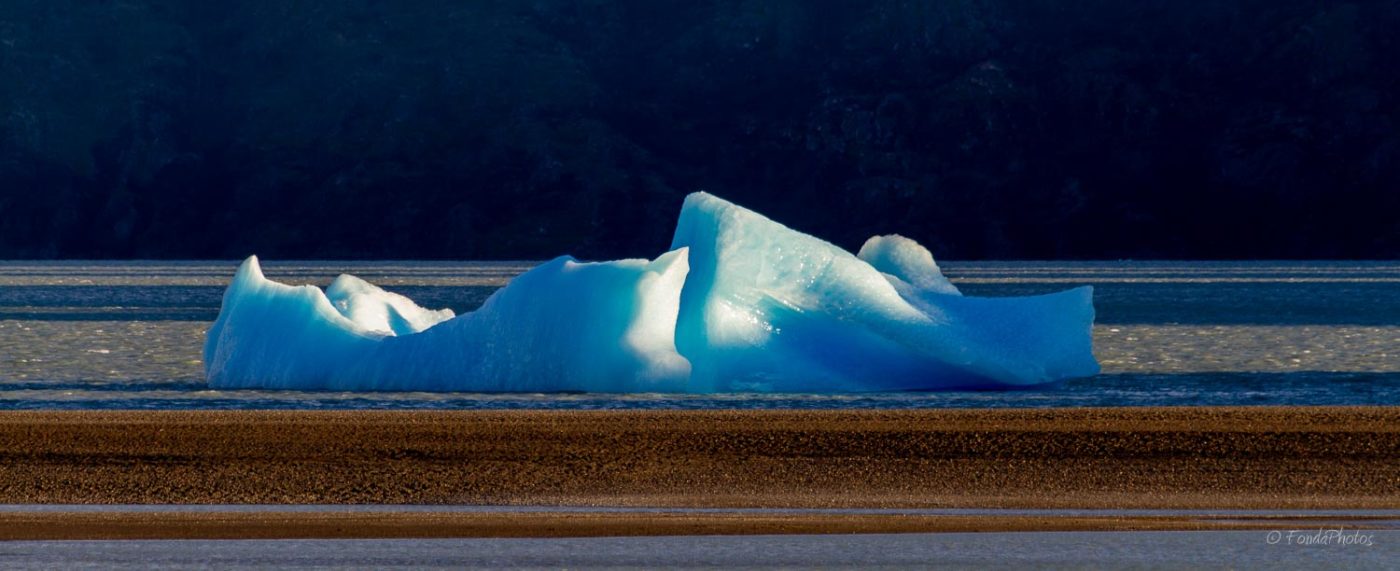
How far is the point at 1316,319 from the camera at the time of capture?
3344 cm

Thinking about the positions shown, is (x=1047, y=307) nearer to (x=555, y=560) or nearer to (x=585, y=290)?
(x=585, y=290)

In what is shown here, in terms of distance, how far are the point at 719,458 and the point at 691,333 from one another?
241 inches

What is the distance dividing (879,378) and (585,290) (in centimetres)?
260

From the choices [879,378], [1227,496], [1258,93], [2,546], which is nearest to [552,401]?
[879,378]

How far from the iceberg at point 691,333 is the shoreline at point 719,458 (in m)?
2.30

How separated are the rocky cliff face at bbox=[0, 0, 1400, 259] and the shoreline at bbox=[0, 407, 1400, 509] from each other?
10802 centimetres

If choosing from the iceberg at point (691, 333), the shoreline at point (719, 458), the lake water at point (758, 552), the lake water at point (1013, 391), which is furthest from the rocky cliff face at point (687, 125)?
the lake water at point (758, 552)

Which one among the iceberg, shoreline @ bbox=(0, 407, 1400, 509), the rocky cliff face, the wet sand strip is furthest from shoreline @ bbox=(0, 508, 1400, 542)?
the rocky cliff face

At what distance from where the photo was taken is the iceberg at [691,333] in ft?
58.3

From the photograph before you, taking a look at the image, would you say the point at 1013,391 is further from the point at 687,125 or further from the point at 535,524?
the point at 687,125

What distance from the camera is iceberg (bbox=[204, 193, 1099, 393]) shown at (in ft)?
58.3

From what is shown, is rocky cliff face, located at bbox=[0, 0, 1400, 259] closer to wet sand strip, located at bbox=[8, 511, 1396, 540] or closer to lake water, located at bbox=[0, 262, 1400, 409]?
lake water, located at bbox=[0, 262, 1400, 409]

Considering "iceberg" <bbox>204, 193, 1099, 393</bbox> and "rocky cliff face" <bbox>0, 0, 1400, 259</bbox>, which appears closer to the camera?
"iceberg" <bbox>204, 193, 1099, 393</bbox>

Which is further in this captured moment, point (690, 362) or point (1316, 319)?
point (1316, 319)
